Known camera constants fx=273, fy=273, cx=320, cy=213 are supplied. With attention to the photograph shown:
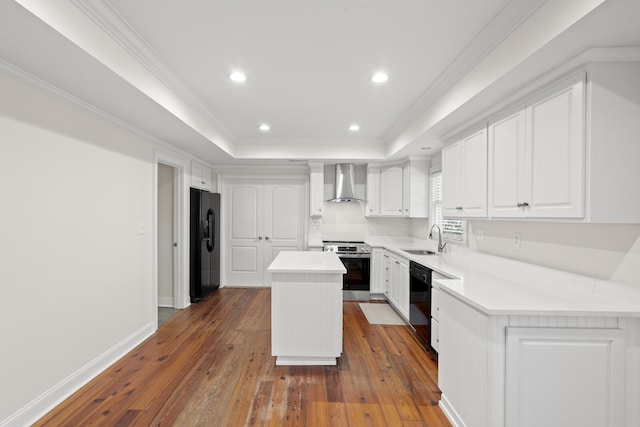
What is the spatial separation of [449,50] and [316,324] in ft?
8.07

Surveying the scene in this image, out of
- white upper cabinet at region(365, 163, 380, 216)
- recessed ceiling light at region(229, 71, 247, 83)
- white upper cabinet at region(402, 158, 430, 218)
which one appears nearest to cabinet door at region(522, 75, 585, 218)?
recessed ceiling light at region(229, 71, 247, 83)

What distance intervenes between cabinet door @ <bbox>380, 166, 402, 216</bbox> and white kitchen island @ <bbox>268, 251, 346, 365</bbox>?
2.41m

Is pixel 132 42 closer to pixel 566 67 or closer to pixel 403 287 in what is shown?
pixel 566 67

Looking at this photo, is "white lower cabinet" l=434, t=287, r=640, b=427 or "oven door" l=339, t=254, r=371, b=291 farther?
"oven door" l=339, t=254, r=371, b=291

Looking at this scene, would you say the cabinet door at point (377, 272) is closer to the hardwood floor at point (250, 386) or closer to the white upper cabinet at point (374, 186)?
the white upper cabinet at point (374, 186)

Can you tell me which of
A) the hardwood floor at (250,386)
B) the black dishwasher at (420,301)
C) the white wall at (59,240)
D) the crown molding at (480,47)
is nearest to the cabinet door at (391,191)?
the black dishwasher at (420,301)

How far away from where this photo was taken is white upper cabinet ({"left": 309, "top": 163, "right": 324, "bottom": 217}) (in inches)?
189

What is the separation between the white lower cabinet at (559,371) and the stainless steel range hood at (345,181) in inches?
136

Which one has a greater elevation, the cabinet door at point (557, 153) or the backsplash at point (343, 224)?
the cabinet door at point (557, 153)

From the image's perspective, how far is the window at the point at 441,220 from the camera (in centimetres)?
336

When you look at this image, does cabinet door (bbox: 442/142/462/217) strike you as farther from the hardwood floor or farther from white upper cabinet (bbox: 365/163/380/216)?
white upper cabinet (bbox: 365/163/380/216)

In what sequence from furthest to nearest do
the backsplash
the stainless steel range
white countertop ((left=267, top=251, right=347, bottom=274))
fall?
the backsplash, the stainless steel range, white countertop ((left=267, top=251, right=347, bottom=274))

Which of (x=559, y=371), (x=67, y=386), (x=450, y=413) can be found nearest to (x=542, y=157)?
(x=559, y=371)

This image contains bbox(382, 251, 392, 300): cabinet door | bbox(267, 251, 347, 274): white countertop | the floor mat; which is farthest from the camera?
bbox(382, 251, 392, 300): cabinet door
